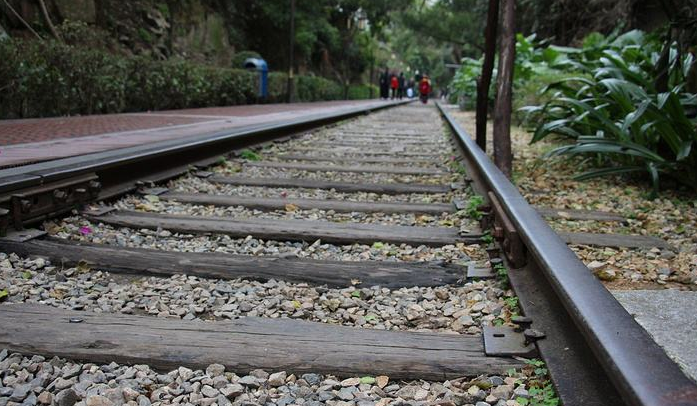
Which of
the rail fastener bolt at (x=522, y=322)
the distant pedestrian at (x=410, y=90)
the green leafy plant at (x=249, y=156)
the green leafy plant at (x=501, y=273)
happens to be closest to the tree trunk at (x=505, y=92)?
the green leafy plant at (x=249, y=156)

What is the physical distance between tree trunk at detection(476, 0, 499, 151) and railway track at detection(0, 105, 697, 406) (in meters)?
1.80

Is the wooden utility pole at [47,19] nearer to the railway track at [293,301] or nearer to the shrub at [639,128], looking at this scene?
the railway track at [293,301]

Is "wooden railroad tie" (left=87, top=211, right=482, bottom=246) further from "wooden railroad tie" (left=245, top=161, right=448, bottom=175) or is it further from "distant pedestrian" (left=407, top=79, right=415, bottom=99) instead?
"distant pedestrian" (left=407, top=79, right=415, bottom=99)

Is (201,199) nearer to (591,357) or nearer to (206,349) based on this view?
(206,349)

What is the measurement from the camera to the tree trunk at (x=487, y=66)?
5086 mm

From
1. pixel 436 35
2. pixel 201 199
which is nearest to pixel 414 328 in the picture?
pixel 201 199

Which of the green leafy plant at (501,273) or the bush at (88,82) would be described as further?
the bush at (88,82)

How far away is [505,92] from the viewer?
480 cm

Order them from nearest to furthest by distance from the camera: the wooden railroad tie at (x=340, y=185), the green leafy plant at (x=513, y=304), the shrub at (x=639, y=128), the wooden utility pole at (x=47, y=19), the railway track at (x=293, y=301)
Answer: the railway track at (x=293, y=301)
the green leafy plant at (x=513, y=304)
the shrub at (x=639, y=128)
the wooden railroad tie at (x=340, y=185)
the wooden utility pole at (x=47, y=19)

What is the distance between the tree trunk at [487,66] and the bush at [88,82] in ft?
16.6

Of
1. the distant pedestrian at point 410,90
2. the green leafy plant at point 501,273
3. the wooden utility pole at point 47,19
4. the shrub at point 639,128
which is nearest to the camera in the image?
the green leafy plant at point 501,273

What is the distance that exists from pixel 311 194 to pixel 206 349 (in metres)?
2.52

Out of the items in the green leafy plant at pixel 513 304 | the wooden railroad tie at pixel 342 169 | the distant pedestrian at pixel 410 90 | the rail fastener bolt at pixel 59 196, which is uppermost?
the distant pedestrian at pixel 410 90

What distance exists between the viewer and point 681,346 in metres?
1.62
